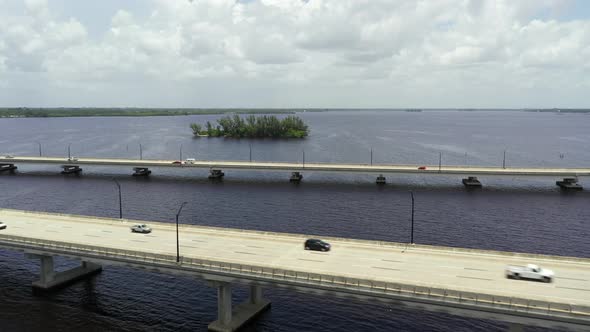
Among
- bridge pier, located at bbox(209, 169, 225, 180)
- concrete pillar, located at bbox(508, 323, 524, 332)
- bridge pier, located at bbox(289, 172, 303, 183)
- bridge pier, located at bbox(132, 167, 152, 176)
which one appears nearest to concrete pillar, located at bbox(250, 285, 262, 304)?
concrete pillar, located at bbox(508, 323, 524, 332)

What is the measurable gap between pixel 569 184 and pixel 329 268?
98253 mm

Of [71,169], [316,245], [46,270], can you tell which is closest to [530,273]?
[316,245]

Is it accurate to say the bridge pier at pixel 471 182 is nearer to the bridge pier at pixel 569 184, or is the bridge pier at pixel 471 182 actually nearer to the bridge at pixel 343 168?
the bridge at pixel 343 168

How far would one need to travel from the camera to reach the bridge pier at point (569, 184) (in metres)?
114

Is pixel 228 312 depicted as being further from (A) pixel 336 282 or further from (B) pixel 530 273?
(B) pixel 530 273

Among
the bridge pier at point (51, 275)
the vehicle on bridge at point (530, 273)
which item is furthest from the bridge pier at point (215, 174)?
the vehicle on bridge at point (530, 273)

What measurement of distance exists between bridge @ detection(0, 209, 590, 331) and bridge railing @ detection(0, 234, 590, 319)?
80 mm

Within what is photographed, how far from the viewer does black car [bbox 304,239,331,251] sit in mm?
48719

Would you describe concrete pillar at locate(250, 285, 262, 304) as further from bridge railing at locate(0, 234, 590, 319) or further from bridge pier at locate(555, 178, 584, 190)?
bridge pier at locate(555, 178, 584, 190)

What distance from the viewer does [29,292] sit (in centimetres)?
5366

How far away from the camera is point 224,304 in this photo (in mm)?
44344

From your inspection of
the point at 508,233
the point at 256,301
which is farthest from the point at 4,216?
the point at 508,233

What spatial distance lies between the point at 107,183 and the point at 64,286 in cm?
7620

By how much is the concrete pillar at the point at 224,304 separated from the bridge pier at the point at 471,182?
9077 centimetres
